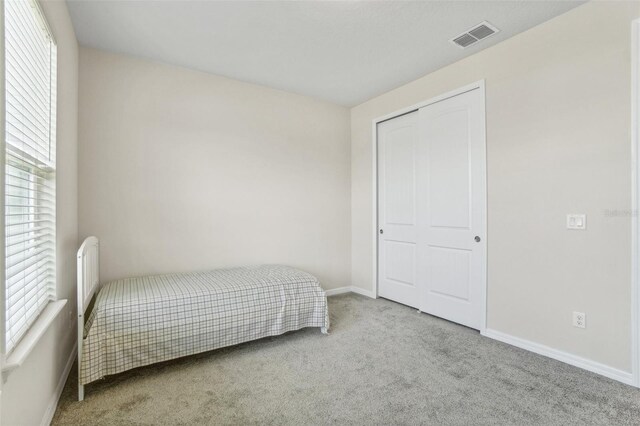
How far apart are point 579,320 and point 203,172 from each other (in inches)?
136

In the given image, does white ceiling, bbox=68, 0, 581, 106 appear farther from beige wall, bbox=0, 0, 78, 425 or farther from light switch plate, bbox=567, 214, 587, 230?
light switch plate, bbox=567, 214, 587, 230

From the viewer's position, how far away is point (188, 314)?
2.30m

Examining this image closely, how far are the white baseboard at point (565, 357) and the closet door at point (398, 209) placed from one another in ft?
3.12

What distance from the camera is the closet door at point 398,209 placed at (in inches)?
141

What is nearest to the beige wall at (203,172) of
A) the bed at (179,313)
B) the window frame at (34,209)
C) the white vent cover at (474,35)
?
the bed at (179,313)

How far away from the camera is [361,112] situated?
4258 millimetres

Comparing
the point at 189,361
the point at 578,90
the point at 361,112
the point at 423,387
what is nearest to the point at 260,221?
the point at 189,361

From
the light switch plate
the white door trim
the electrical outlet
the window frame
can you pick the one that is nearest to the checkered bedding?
A: the window frame

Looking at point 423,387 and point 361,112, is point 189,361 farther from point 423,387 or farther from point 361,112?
point 361,112

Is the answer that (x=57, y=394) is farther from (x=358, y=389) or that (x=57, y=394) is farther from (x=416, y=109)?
(x=416, y=109)

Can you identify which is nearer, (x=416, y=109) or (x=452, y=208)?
(x=452, y=208)

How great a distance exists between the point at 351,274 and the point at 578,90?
3095 mm

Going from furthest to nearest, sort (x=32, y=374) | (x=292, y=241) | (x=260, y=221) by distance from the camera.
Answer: (x=292, y=241), (x=260, y=221), (x=32, y=374)

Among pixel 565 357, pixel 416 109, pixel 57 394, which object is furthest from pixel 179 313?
pixel 416 109
